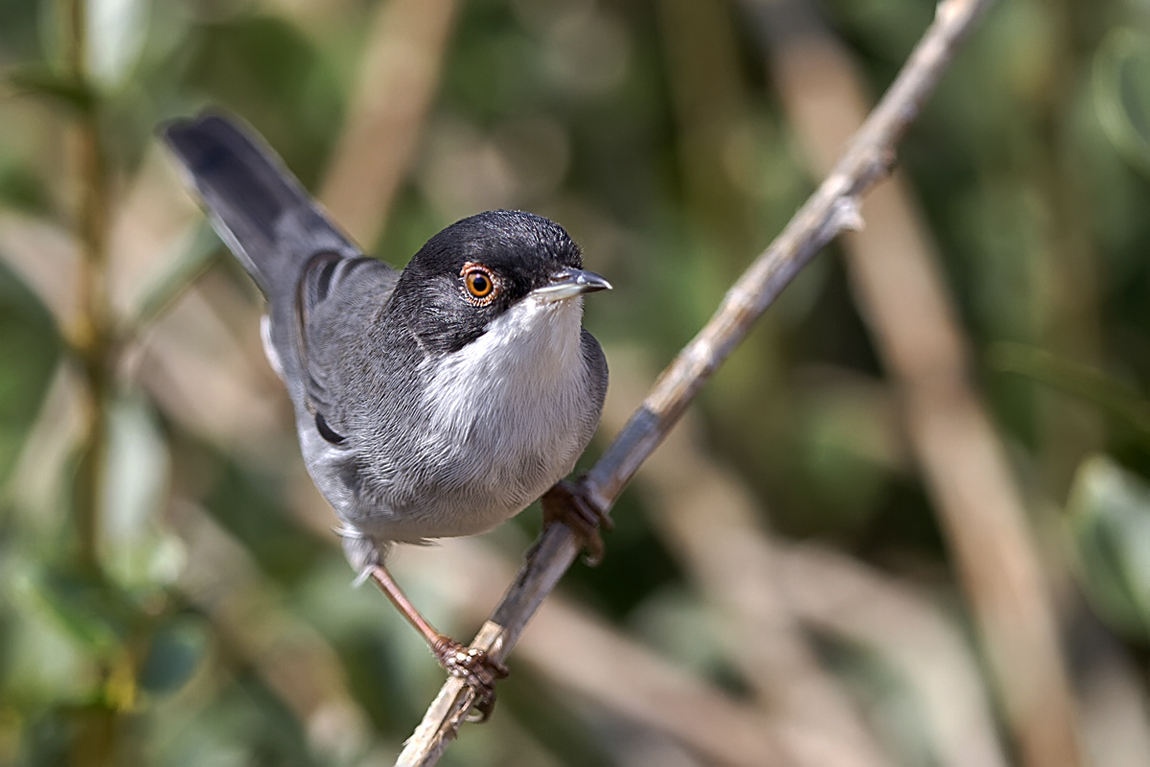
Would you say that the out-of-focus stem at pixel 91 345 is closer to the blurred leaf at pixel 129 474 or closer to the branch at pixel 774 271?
the blurred leaf at pixel 129 474

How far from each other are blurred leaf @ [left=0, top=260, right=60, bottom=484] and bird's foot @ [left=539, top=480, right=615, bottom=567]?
2.40m

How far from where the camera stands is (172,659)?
9.84 feet

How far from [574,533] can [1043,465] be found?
7.27 ft

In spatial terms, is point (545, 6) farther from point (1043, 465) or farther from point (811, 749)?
point (811, 749)

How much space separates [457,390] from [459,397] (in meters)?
0.02

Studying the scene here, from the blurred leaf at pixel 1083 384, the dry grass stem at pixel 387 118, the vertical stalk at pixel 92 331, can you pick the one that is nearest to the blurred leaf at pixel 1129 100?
the blurred leaf at pixel 1083 384

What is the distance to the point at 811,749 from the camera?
4.13m

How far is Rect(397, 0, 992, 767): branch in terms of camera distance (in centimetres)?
302

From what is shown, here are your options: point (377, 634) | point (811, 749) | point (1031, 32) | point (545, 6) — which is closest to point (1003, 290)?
point (1031, 32)

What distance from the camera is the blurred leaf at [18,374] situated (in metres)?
4.78

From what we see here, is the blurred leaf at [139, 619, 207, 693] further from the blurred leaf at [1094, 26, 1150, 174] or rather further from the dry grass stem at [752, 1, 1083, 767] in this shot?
the dry grass stem at [752, 1, 1083, 767]

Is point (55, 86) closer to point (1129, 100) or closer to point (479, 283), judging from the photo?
point (479, 283)

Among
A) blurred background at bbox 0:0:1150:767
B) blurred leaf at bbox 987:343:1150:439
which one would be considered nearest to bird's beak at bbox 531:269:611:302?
blurred leaf at bbox 987:343:1150:439

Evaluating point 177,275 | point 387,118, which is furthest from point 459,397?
point 387,118
